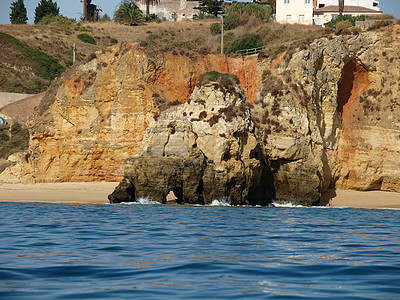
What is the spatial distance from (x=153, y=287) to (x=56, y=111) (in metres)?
33.4

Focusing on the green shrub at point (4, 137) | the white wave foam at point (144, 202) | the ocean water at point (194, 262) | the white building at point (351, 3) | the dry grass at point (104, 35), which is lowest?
the white wave foam at point (144, 202)

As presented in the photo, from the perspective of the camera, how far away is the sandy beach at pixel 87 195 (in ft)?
113

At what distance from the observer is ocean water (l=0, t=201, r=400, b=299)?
25.5 feet

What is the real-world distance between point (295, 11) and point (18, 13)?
52.1m

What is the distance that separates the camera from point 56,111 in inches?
1569

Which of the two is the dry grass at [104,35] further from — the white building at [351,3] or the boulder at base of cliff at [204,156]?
the boulder at base of cliff at [204,156]

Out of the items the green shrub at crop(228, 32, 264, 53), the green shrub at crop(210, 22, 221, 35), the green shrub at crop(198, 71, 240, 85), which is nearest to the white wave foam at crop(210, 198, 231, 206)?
the green shrub at crop(198, 71, 240, 85)

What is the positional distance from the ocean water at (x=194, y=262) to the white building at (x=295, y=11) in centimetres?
6749

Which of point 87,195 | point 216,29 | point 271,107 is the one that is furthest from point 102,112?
point 216,29

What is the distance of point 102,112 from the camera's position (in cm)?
3962

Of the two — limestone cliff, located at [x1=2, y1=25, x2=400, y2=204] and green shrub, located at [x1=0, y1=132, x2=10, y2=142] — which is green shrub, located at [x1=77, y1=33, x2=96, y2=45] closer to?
green shrub, located at [x1=0, y1=132, x2=10, y2=142]

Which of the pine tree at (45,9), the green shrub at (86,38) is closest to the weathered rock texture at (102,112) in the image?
the green shrub at (86,38)

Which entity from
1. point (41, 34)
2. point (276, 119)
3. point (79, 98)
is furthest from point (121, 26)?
point (276, 119)

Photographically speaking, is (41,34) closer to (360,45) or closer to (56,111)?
(56,111)
